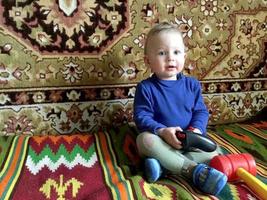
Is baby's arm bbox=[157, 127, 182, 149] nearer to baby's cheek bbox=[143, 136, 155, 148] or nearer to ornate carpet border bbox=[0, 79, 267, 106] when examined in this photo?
baby's cheek bbox=[143, 136, 155, 148]

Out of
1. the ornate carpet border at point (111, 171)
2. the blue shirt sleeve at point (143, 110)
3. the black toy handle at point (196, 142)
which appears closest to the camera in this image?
the ornate carpet border at point (111, 171)

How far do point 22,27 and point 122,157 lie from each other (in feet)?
1.81

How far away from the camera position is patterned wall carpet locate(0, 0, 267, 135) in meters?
1.24

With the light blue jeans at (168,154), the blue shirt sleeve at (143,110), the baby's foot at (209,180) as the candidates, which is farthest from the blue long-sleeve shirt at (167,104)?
the baby's foot at (209,180)

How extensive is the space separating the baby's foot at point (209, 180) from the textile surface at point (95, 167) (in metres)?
0.02

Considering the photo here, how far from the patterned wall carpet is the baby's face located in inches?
7.3

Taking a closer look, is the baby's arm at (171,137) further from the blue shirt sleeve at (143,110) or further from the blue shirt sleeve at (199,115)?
the blue shirt sleeve at (199,115)

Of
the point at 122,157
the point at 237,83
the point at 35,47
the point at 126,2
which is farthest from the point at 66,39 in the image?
the point at 237,83

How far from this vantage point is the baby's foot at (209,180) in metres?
0.90

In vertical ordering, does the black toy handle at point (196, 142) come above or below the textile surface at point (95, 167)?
above

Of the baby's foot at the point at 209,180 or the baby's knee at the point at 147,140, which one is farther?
the baby's knee at the point at 147,140

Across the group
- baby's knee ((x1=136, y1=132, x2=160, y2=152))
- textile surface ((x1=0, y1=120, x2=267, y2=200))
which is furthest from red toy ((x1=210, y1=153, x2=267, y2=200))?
baby's knee ((x1=136, y1=132, x2=160, y2=152))

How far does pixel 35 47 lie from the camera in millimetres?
1248

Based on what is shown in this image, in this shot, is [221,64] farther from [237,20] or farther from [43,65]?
[43,65]
